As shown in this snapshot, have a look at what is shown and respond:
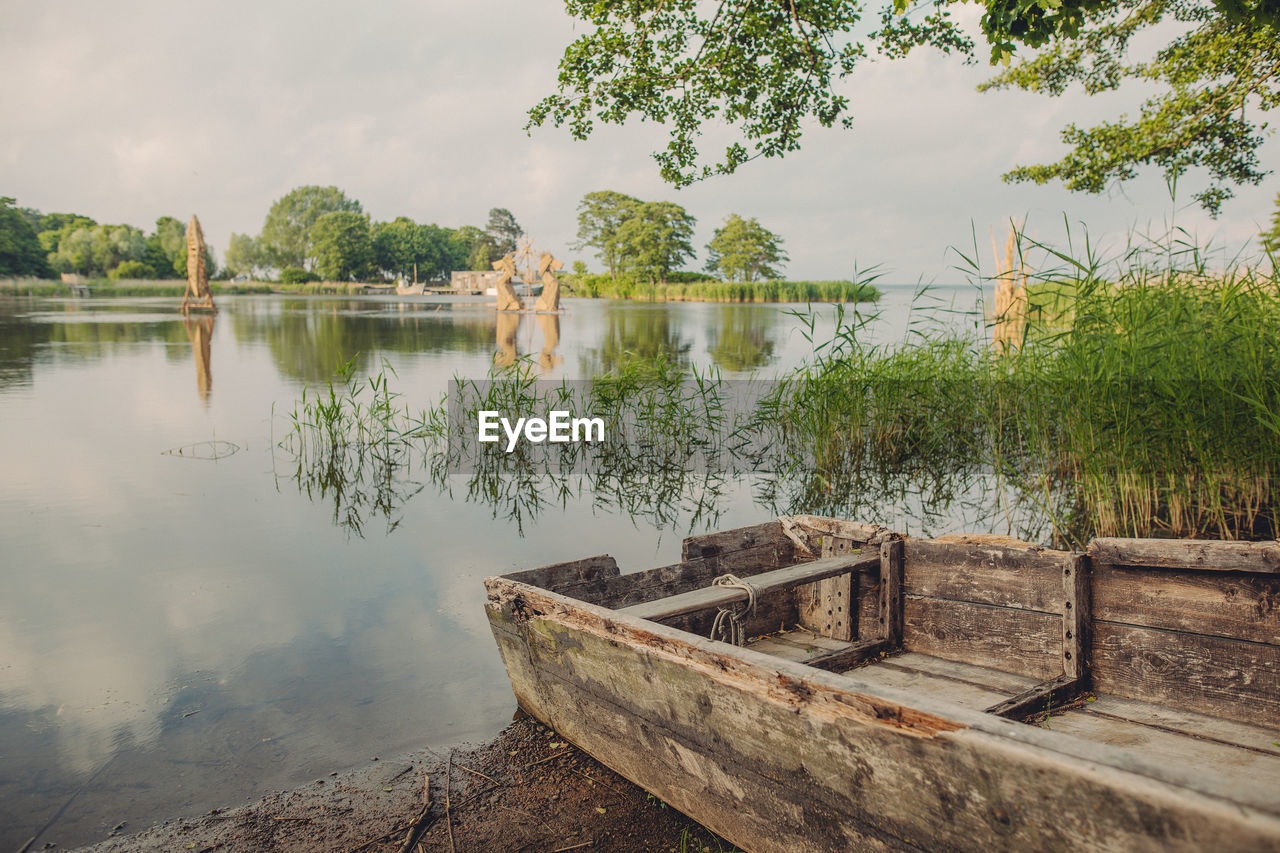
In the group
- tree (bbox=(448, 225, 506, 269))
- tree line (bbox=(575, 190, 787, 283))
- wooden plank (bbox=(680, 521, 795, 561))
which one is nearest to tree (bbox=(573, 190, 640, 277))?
tree line (bbox=(575, 190, 787, 283))

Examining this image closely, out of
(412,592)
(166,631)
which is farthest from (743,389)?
(166,631)

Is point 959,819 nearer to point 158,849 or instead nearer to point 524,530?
point 158,849

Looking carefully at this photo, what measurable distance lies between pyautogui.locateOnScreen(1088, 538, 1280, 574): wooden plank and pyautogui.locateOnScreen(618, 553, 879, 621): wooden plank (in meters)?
0.80

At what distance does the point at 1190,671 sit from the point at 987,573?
0.63 metres

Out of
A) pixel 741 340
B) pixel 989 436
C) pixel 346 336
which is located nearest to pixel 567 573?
pixel 989 436

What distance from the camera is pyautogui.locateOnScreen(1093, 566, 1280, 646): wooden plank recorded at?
7.76 ft

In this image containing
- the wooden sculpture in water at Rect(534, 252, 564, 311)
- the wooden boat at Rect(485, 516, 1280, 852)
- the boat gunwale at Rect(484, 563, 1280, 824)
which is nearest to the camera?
the boat gunwale at Rect(484, 563, 1280, 824)

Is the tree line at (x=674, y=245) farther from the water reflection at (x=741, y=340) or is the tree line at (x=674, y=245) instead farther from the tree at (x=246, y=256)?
the tree at (x=246, y=256)

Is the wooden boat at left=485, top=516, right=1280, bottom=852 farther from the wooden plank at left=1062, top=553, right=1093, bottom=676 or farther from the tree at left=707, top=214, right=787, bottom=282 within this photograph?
the tree at left=707, top=214, right=787, bottom=282

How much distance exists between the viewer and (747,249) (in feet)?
191

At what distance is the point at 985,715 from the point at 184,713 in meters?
3.02

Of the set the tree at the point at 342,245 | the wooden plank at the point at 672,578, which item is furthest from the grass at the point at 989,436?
the tree at the point at 342,245

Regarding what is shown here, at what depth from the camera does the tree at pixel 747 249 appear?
57.4m

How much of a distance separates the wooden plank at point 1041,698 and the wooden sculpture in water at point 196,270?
29.6m
